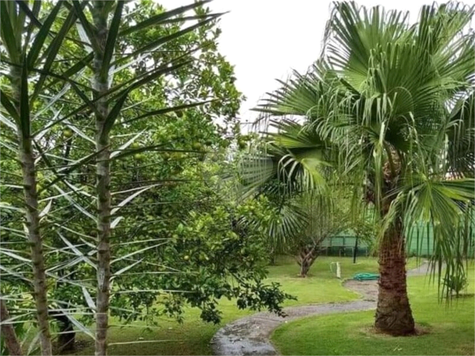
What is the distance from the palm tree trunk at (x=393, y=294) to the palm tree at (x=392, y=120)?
0.92 feet

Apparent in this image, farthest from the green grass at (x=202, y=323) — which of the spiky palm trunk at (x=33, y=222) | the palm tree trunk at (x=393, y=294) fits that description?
the palm tree trunk at (x=393, y=294)

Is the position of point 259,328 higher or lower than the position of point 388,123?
lower

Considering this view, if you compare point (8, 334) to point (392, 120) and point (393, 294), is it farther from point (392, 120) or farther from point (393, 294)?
point (393, 294)

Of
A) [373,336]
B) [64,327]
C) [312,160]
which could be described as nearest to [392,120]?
[312,160]

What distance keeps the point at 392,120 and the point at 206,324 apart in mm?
3690

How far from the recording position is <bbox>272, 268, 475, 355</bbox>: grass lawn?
3904mm

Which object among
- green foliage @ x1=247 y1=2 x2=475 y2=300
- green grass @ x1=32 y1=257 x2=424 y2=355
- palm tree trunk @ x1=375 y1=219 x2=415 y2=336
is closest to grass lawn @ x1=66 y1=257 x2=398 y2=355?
green grass @ x1=32 y1=257 x2=424 y2=355

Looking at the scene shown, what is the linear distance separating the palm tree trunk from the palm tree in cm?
28

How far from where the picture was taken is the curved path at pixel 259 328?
15.1 ft

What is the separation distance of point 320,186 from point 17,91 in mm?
2866

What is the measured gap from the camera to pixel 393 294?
4.15m

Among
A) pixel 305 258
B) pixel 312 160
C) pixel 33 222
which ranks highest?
pixel 312 160

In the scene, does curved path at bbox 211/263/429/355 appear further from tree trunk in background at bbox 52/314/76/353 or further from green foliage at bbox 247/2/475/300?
tree trunk in background at bbox 52/314/76/353

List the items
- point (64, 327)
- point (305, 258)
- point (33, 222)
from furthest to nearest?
point (305, 258) < point (64, 327) < point (33, 222)
